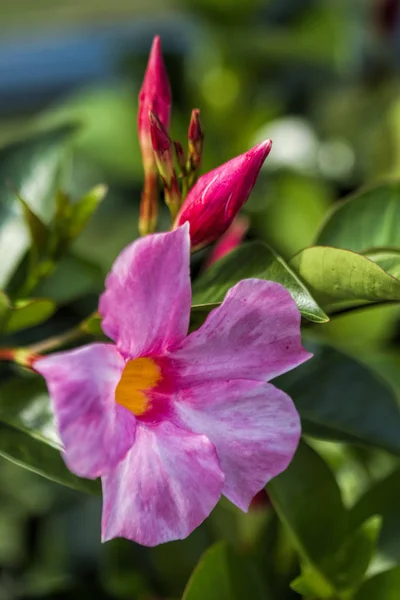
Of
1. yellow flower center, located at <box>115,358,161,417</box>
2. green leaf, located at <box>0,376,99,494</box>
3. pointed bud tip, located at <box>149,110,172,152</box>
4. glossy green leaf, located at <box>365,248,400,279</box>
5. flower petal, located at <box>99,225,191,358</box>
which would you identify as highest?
pointed bud tip, located at <box>149,110,172,152</box>

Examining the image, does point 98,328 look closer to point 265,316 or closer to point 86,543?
point 265,316

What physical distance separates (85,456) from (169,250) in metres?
0.10

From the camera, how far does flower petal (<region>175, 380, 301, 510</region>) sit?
1.25 ft

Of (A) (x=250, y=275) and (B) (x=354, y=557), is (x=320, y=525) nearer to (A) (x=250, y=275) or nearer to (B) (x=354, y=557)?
(B) (x=354, y=557)

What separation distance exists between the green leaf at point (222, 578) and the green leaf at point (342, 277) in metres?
0.18

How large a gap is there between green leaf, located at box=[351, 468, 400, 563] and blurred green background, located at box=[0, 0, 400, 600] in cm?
9

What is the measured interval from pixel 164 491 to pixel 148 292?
0.09 m

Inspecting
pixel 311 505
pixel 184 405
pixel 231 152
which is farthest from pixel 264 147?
pixel 231 152

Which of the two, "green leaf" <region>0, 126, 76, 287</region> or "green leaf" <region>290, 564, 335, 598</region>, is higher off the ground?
"green leaf" <region>0, 126, 76, 287</region>

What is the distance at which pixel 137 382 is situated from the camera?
1.38ft

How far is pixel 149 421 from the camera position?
1.29 ft

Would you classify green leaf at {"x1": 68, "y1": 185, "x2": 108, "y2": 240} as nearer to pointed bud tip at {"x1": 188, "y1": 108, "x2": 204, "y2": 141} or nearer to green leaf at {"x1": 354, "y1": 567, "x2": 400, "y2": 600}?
pointed bud tip at {"x1": 188, "y1": 108, "x2": 204, "y2": 141}

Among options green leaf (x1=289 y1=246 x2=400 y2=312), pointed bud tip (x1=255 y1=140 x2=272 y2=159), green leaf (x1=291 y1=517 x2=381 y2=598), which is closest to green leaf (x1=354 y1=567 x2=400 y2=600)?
green leaf (x1=291 y1=517 x2=381 y2=598)

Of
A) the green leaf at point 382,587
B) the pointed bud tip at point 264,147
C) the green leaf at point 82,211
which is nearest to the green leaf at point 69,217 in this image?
the green leaf at point 82,211
